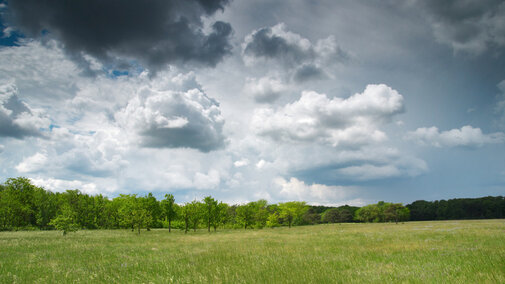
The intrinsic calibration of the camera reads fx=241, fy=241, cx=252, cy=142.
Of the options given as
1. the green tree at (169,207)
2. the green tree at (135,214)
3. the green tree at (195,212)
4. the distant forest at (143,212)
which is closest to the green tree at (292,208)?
the distant forest at (143,212)

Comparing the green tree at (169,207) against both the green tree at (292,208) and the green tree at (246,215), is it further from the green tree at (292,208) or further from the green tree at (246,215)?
the green tree at (292,208)

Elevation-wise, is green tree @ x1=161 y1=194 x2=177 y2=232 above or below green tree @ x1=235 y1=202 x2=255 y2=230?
above

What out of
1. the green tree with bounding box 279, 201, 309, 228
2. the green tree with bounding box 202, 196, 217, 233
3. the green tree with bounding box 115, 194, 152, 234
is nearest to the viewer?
the green tree with bounding box 115, 194, 152, 234

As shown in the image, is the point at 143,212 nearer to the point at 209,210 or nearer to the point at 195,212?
the point at 195,212

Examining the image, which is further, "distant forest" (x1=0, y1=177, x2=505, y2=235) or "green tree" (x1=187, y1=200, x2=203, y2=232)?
"green tree" (x1=187, y1=200, x2=203, y2=232)

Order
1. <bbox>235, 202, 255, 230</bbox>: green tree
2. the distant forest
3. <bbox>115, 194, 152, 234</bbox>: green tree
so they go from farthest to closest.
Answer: <bbox>235, 202, 255, 230</bbox>: green tree
<bbox>115, 194, 152, 234</bbox>: green tree
the distant forest

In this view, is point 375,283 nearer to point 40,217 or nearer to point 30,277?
point 30,277

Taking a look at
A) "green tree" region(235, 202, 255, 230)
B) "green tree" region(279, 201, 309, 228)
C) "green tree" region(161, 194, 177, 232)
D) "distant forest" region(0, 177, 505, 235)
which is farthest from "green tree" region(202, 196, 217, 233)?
"green tree" region(279, 201, 309, 228)

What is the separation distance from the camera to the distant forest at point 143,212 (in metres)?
36.6

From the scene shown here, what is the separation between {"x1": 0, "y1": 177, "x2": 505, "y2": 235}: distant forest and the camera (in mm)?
36562

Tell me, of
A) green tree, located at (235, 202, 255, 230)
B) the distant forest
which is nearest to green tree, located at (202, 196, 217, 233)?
the distant forest

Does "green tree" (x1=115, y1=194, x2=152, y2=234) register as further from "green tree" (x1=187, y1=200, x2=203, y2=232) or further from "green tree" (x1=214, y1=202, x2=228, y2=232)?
"green tree" (x1=214, y1=202, x2=228, y2=232)

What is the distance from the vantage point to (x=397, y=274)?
355 inches

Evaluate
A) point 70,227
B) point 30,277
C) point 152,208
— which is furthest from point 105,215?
point 30,277
